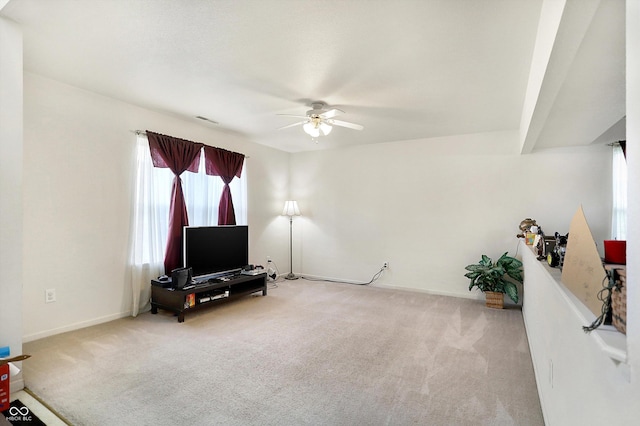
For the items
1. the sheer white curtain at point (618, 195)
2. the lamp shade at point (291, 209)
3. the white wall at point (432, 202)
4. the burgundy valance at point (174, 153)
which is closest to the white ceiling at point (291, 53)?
the burgundy valance at point (174, 153)

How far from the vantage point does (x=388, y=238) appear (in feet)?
17.4

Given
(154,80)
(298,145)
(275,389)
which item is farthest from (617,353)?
(298,145)

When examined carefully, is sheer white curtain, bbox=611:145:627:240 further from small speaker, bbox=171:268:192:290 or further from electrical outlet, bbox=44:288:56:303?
electrical outlet, bbox=44:288:56:303

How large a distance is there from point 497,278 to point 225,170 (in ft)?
13.6

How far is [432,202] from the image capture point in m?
4.93

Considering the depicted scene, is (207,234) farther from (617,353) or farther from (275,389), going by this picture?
(617,353)

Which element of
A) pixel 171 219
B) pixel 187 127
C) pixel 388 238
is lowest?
pixel 388 238

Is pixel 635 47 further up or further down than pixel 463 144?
further down

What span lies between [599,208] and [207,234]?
16.5 ft

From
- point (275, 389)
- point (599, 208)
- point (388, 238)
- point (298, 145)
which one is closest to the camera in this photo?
point (275, 389)

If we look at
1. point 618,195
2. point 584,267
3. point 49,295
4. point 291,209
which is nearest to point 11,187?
point 49,295

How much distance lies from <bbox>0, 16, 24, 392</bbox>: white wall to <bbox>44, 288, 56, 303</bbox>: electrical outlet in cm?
103

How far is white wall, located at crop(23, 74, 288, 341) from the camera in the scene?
292cm

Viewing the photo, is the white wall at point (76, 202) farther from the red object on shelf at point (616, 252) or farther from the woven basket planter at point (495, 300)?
the woven basket planter at point (495, 300)
